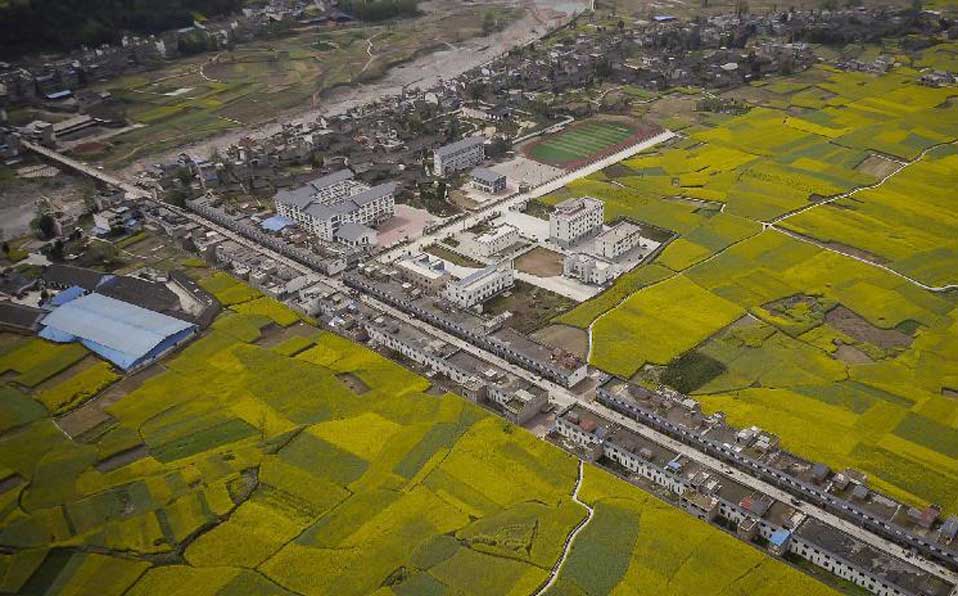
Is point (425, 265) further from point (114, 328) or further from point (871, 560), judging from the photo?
point (871, 560)

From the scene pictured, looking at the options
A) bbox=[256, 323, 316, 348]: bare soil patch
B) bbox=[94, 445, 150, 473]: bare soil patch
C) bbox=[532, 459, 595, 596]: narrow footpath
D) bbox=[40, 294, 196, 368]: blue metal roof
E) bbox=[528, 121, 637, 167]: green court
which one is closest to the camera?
bbox=[532, 459, 595, 596]: narrow footpath

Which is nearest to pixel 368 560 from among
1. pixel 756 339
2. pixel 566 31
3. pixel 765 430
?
pixel 765 430

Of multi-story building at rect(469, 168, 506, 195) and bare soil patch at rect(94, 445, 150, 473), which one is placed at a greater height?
bare soil patch at rect(94, 445, 150, 473)

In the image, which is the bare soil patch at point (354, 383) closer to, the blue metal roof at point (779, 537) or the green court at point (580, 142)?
the blue metal roof at point (779, 537)

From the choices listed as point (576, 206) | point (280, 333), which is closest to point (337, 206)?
point (280, 333)

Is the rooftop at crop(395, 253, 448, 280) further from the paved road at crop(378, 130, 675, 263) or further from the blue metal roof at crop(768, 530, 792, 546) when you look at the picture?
Answer: the blue metal roof at crop(768, 530, 792, 546)

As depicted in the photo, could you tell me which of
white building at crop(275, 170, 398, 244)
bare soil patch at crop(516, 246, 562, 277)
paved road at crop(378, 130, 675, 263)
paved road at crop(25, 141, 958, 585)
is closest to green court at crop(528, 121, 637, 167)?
paved road at crop(378, 130, 675, 263)

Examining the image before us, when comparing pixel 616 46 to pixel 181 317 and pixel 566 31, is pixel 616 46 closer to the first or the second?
pixel 566 31
